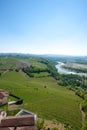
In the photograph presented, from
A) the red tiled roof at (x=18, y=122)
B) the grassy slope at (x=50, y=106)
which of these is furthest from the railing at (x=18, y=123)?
the grassy slope at (x=50, y=106)

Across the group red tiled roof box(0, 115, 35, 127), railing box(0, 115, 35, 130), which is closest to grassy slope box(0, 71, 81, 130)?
red tiled roof box(0, 115, 35, 127)

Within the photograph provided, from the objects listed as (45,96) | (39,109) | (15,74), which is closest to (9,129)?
(39,109)

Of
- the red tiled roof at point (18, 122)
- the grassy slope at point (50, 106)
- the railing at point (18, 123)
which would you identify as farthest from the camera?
the grassy slope at point (50, 106)

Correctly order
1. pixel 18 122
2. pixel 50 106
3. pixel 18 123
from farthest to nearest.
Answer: pixel 50 106, pixel 18 122, pixel 18 123

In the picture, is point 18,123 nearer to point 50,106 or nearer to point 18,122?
point 18,122

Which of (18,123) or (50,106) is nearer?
(18,123)

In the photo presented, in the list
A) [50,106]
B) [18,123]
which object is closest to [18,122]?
[18,123]

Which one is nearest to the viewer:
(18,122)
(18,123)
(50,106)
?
(18,123)

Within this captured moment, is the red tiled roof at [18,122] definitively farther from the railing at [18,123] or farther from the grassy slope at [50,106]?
the grassy slope at [50,106]

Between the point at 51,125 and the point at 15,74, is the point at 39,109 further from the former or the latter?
→ the point at 15,74
